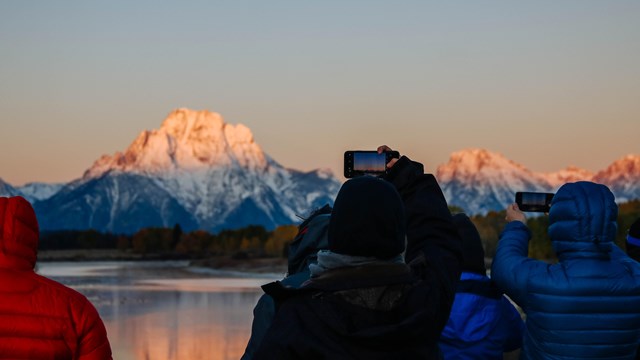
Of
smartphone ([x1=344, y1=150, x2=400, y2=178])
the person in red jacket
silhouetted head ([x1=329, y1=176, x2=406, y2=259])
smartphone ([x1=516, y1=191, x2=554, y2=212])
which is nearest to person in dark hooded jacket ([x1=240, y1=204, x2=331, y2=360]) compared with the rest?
smartphone ([x1=344, y1=150, x2=400, y2=178])

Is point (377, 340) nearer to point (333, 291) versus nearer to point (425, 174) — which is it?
point (333, 291)

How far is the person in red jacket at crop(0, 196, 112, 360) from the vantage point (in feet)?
17.0

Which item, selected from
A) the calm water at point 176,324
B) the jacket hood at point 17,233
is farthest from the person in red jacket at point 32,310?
the calm water at point 176,324

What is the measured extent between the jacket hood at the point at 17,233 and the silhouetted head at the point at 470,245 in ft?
8.05

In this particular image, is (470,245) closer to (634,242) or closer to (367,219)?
(634,242)

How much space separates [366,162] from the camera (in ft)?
16.7

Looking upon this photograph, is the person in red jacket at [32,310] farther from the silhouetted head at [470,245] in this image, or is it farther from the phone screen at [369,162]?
the silhouetted head at [470,245]

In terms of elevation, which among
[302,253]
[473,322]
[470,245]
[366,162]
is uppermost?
[366,162]

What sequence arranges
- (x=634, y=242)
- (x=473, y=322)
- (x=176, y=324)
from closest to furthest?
1. (x=473, y=322)
2. (x=634, y=242)
3. (x=176, y=324)

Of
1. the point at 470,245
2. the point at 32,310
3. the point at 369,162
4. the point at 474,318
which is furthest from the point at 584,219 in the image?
the point at 32,310

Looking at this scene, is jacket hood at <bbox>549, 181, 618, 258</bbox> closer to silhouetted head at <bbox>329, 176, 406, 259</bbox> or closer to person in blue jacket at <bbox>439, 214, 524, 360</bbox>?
Answer: person in blue jacket at <bbox>439, 214, 524, 360</bbox>

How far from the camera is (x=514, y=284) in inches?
238

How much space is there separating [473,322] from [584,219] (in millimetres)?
1260

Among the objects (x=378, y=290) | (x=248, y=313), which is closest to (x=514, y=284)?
(x=378, y=290)
